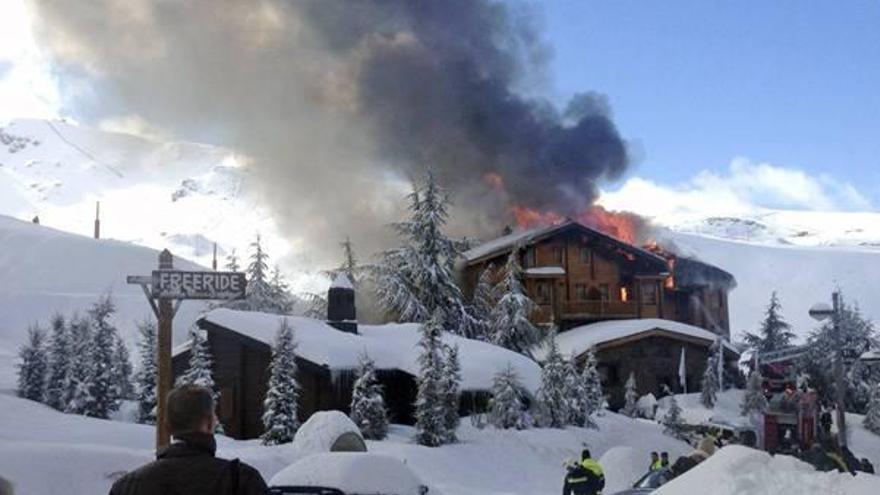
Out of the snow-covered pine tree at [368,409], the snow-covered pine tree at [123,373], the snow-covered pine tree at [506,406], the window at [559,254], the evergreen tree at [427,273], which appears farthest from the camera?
the window at [559,254]

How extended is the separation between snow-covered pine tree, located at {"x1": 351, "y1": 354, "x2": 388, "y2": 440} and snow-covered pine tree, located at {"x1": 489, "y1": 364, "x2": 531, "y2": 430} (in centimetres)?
365

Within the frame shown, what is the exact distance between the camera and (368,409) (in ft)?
93.4

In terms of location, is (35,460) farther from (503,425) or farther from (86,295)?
(86,295)

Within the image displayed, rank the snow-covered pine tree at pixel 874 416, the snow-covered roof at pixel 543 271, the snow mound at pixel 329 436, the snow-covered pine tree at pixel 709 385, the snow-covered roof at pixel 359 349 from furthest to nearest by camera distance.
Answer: the snow-covered roof at pixel 543 271
the snow-covered pine tree at pixel 709 385
the snow-covered pine tree at pixel 874 416
the snow-covered roof at pixel 359 349
the snow mound at pixel 329 436

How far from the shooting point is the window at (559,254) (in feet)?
177

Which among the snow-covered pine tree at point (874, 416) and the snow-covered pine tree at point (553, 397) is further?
the snow-covered pine tree at point (874, 416)

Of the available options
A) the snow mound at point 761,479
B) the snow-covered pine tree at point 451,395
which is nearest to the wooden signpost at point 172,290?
the snow mound at point 761,479

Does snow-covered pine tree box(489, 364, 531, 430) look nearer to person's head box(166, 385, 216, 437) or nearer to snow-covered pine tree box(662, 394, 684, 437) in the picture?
snow-covered pine tree box(662, 394, 684, 437)

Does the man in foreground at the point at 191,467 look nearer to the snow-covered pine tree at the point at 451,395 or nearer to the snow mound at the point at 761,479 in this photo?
the snow mound at the point at 761,479

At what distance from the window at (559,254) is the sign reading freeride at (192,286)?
123 ft

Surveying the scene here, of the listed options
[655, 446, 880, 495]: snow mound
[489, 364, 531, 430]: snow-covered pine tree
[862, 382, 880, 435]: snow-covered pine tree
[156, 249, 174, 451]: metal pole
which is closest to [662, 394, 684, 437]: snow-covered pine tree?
[489, 364, 531, 430]: snow-covered pine tree

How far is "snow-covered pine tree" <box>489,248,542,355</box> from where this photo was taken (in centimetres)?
4634

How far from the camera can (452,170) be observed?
206 ft

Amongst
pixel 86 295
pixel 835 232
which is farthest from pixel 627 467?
pixel 835 232
